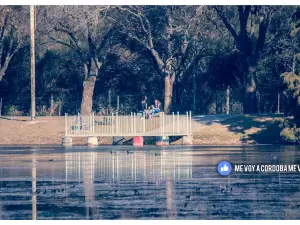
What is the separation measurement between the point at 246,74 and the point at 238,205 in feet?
114

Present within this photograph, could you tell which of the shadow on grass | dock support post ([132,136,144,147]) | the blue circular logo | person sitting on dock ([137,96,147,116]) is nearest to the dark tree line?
person sitting on dock ([137,96,147,116])

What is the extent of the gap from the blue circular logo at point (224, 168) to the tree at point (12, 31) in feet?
99.4

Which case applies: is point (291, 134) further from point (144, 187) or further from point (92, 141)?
point (144, 187)

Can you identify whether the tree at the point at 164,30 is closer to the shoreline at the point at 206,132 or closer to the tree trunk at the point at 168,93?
the tree trunk at the point at 168,93

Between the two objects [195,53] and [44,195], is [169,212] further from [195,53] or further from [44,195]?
[195,53]

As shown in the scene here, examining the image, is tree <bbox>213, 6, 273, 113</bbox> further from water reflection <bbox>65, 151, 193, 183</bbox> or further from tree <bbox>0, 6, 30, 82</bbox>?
water reflection <bbox>65, 151, 193, 183</bbox>

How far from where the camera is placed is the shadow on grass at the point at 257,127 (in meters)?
45.4

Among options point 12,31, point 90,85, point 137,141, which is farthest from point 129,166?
point 12,31

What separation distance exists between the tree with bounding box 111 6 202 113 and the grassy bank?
27.2 ft

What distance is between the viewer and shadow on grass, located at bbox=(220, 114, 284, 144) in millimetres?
45438

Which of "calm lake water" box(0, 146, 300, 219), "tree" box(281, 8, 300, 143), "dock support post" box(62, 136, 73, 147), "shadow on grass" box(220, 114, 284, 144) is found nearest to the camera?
"calm lake water" box(0, 146, 300, 219)

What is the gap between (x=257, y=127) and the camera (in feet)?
153

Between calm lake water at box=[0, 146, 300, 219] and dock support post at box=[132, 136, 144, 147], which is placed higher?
dock support post at box=[132, 136, 144, 147]

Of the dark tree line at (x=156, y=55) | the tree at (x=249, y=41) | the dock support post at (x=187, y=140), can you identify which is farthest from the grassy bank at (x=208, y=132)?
the dark tree line at (x=156, y=55)
